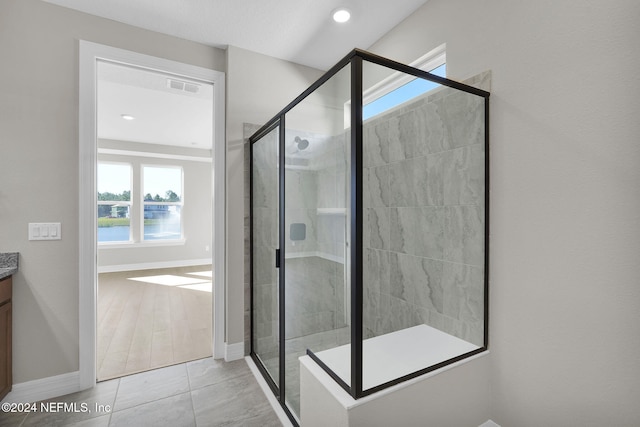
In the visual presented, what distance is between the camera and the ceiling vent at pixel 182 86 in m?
2.63

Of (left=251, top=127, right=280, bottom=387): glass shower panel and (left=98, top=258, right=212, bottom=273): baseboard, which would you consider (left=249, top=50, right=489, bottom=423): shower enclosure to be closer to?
(left=251, top=127, right=280, bottom=387): glass shower panel

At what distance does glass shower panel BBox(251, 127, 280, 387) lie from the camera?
6.84 feet

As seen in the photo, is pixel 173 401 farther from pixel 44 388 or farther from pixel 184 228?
pixel 184 228

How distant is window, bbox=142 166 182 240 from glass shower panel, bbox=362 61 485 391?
20.1 ft

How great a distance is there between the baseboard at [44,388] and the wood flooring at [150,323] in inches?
7.7

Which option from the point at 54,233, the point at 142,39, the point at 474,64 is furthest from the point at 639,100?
the point at 54,233

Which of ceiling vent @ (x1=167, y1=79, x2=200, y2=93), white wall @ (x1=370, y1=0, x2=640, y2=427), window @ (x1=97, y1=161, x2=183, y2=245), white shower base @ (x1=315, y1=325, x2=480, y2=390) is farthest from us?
window @ (x1=97, y1=161, x2=183, y2=245)

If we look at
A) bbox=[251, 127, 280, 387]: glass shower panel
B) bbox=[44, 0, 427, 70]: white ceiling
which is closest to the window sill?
bbox=[251, 127, 280, 387]: glass shower panel

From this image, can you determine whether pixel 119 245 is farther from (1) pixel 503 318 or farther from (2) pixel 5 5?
(1) pixel 503 318

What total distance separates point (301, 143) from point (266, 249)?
88 centimetres

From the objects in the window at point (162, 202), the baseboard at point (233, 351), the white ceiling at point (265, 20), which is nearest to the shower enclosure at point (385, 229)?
the baseboard at point (233, 351)

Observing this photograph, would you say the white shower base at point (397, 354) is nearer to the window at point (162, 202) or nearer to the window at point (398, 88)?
the window at point (398, 88)

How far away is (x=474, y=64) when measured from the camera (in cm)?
169

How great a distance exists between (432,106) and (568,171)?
75cm
